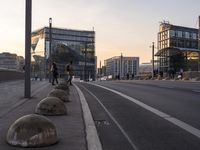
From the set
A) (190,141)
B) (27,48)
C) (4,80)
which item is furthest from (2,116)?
(4,80)

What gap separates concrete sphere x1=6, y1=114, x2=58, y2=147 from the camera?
8734 mm

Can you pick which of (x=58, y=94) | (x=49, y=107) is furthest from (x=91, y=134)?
(x=58, y=94)

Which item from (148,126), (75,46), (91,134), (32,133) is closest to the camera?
(32,133)

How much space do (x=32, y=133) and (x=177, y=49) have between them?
103 m

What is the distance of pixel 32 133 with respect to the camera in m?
8.73

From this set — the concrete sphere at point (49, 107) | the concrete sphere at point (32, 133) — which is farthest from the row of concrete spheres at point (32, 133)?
the concrete sphere at point (49, 107)

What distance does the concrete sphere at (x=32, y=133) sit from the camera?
28.7ft

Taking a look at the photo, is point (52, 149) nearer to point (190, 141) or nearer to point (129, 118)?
point (190, 141)

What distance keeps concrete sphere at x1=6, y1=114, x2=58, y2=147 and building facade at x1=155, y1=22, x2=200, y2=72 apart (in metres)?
98.9

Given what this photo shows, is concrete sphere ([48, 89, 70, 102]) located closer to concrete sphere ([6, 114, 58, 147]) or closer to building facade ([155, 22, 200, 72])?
concrete sphere ([6, 114, 58, 147])

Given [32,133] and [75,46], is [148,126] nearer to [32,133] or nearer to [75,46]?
[32,133]

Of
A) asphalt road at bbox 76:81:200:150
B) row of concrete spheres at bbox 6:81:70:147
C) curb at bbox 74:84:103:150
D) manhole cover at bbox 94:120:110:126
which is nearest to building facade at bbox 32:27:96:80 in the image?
asphalt road at bbox 76:81:200:150

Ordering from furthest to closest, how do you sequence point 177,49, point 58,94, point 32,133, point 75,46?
point 75,46 < point 177,49 < point 58,94 < point 32,133

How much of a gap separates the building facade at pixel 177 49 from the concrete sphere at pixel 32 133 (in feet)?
324
